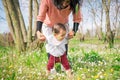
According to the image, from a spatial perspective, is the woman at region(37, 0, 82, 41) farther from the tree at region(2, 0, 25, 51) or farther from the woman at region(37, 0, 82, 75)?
the tree at region(2, 0, 25, 51)

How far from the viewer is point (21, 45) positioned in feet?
39.3

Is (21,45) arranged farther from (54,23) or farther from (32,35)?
(54,23)

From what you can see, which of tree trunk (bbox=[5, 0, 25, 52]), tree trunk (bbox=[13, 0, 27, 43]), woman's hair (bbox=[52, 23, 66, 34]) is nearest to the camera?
woman's hair (bbox=[52, 23, 66, 34])

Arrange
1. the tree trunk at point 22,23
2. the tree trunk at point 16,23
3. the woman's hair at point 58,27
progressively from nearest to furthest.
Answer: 1. the woman's hair at point 58,27
2. the tree trunk at point 16,23
3. the tree trunk at point 22,23

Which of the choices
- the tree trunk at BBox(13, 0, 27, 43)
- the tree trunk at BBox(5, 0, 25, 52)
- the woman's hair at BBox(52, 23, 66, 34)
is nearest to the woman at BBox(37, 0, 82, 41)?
the woman's hair at BBox(52, 23, 66, 34)

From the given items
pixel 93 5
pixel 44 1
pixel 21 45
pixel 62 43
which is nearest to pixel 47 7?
pixel 44 1

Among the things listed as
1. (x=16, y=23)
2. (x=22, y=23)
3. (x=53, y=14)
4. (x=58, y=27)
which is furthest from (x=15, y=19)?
(x=58, y=27)

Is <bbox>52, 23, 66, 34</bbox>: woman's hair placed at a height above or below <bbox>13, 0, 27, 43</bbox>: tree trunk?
above

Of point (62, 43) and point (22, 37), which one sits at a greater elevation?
point (62, 43)

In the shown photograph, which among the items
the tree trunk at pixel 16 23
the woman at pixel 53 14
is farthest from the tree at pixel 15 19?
the woman at pixel 53 14

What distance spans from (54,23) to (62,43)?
1.09 feet

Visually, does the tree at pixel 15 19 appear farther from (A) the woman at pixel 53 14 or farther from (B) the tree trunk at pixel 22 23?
(A) the woman at pixel 53 14

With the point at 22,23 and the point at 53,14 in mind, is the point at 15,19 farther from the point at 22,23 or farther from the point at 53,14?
the point at 53,14

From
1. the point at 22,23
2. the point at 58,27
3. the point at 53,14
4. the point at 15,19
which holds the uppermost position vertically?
the point at 53,14
